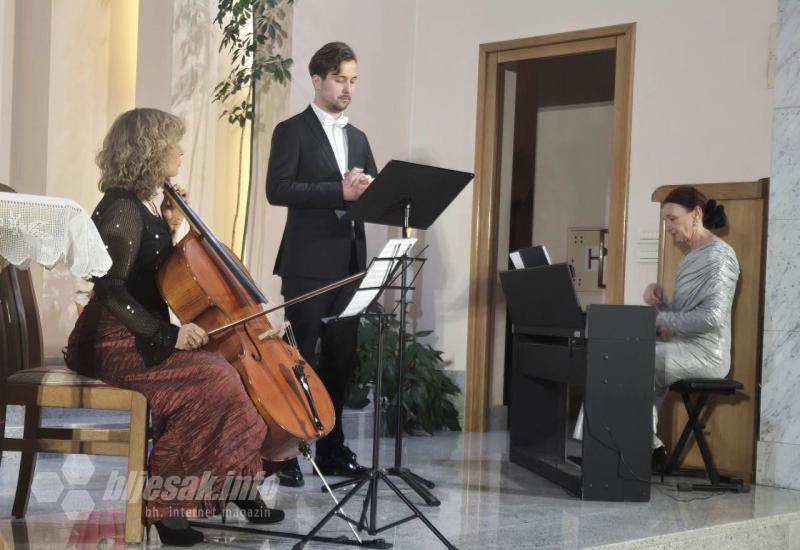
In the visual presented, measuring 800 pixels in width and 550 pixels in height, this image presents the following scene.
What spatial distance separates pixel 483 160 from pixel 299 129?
231cm

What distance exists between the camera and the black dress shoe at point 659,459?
5.01 m

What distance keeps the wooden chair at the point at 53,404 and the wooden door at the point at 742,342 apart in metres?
2.91

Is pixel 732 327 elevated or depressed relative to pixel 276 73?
depressed

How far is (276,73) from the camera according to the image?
580 cm

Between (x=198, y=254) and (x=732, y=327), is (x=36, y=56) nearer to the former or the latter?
(x=198, y=254)

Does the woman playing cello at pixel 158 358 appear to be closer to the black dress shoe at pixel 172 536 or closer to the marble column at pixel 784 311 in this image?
the black dress shoe at pixel 172 536

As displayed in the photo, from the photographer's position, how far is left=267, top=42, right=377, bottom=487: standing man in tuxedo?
4.35 m

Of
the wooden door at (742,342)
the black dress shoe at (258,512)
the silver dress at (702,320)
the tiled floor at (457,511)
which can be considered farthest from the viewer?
the wooden door at (742,342)

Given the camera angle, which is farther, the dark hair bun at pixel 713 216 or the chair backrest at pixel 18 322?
the dark hair bun at pixel 713 216

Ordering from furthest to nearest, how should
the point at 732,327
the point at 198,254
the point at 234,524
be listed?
the point at 732,327 < the point at 234,524 < the point at 198,254

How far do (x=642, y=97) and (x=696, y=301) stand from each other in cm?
149

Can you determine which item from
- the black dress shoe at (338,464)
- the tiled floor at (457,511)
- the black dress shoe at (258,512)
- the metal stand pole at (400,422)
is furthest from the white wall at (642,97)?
the black dress shoe at (258,512)

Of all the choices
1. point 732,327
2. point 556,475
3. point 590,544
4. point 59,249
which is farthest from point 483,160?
point 59,249

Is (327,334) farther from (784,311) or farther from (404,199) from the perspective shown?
(784,311)
